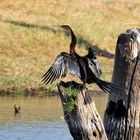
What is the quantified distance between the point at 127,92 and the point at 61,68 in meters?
1.02

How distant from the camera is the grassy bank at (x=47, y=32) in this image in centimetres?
3117

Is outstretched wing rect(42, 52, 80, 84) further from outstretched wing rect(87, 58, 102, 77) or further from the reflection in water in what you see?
the reflection in water

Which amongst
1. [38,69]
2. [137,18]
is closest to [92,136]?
[38,69]

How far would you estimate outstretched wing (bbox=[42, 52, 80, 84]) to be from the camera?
403 inches

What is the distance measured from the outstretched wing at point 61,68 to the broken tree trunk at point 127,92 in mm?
620

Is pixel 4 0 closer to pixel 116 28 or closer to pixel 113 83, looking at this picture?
pixel 116 28

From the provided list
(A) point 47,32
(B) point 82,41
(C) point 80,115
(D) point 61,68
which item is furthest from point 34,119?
(B) point 82,41

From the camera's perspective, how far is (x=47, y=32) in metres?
37.2

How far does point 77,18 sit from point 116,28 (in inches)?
93.0

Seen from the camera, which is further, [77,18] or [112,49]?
[77,18]

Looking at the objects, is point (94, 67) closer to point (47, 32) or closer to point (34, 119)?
point (34, 119)

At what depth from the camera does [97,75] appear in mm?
10234

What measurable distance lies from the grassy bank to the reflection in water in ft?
8.15

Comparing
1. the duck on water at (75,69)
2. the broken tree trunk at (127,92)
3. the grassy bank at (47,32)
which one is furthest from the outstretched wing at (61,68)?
the grassy bank at (47,32)
